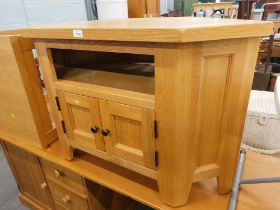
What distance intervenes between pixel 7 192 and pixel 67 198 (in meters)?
0.79

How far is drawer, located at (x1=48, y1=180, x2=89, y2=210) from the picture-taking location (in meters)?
1.07

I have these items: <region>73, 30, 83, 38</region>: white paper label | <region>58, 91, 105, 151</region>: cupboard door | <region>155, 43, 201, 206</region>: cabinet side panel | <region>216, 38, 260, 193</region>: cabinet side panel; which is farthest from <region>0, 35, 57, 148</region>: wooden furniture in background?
<region>216, 38, 260, 193</region>: cabinet side panel

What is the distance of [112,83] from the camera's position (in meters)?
0.78

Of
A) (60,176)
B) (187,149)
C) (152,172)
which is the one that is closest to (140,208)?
(60,176)

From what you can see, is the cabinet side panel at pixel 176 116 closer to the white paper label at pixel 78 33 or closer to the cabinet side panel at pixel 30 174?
the white paper label at pixel 78 33

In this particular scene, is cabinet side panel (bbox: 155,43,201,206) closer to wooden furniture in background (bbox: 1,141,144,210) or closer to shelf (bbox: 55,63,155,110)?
shelf (bbox: 55,63,155,110)

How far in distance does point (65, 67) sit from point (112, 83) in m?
0.31

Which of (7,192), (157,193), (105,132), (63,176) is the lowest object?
(7,192)

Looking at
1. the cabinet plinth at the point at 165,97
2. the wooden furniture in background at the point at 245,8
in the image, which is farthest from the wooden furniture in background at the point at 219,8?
the cabinet plinth at the point at 165,97

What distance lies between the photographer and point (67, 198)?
3.70ft

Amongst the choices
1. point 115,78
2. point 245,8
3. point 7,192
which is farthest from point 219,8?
point 7,192

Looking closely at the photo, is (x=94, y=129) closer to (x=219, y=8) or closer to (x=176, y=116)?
(x=176, y=116)

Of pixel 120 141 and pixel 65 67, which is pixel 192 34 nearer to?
pixel 120 141

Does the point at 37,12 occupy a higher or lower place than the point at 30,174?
higher
